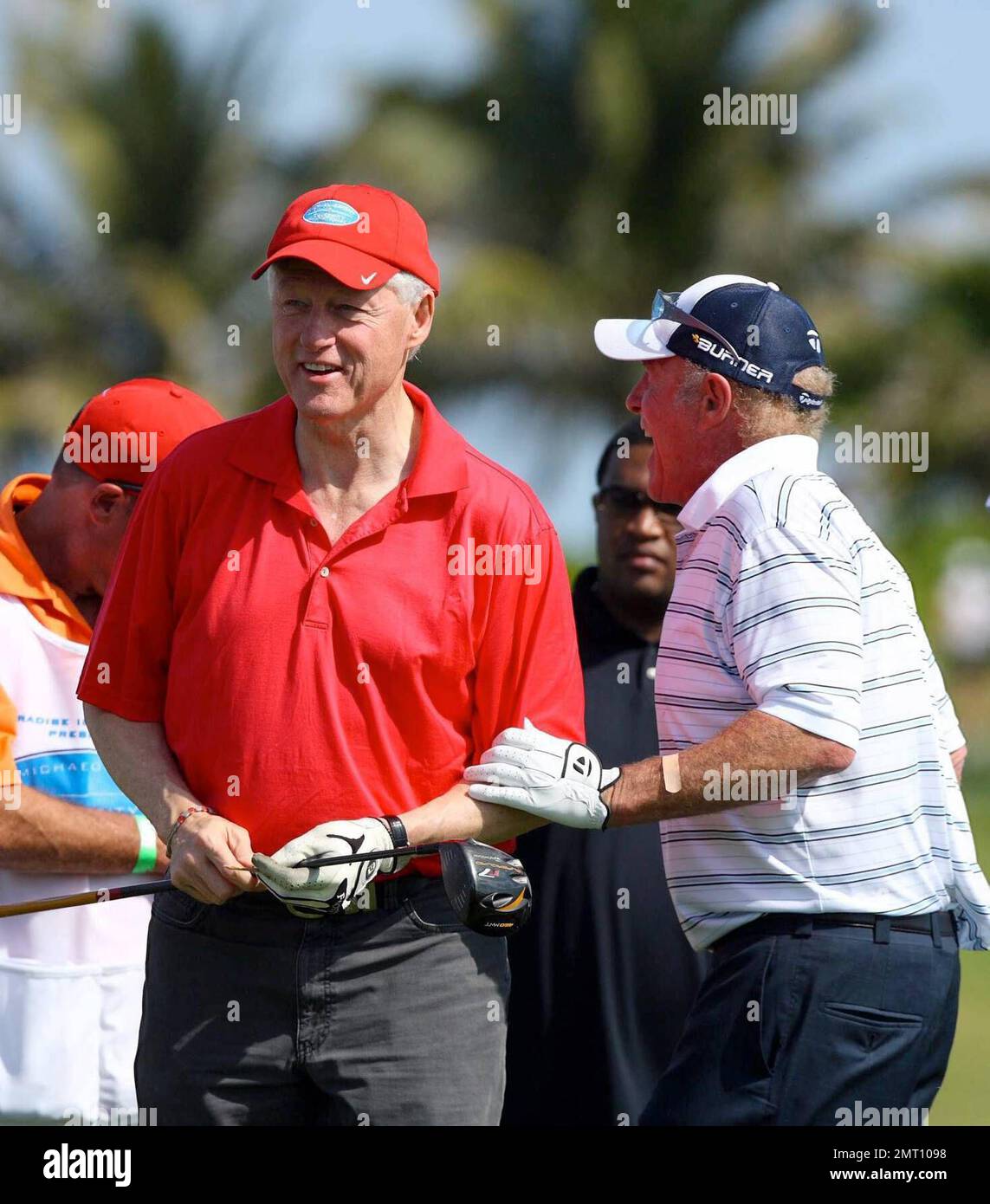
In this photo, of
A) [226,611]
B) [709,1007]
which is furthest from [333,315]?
[709,1007]

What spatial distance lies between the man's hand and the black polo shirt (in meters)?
1.45

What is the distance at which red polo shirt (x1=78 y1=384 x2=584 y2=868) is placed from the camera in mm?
3322

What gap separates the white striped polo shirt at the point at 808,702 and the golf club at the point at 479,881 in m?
0.41

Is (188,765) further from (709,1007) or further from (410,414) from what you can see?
(709,1007)

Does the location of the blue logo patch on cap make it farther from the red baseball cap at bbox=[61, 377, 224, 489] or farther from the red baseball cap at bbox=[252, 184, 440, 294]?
the red baseball cap at bbox=[61, 377, 224, 489]

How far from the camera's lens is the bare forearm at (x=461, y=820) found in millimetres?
3277

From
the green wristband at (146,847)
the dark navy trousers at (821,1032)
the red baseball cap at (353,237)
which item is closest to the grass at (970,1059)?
the dark navy trousers at (821,1032)

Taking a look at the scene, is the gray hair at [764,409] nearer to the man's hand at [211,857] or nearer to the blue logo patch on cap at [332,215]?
the blue logo patch on cap at [332,215]

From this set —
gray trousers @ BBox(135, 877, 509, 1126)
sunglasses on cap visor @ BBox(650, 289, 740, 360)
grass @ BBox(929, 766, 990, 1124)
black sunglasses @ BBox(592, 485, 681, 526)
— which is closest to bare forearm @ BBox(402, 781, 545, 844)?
gray trousers @ BBox(135, 877, 509, 1126)

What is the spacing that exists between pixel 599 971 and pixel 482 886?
1449mm

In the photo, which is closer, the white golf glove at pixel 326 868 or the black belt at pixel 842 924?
the white golf glove at pixel 326 868

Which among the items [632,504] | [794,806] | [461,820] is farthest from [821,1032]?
[632,504]
